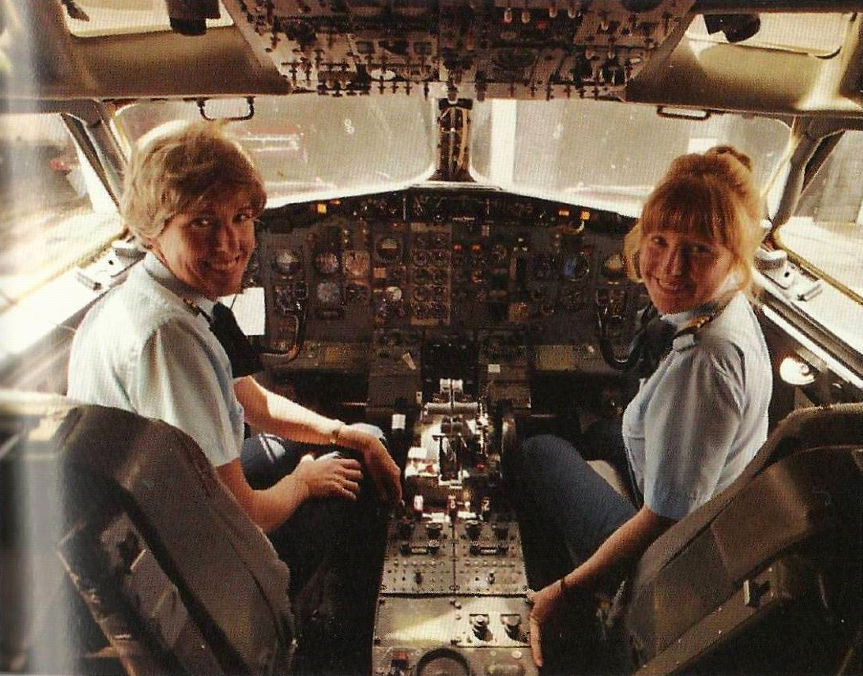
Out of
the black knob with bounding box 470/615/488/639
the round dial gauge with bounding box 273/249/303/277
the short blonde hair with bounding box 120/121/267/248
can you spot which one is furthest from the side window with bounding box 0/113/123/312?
the black knob with bounding box 470/615/488/639

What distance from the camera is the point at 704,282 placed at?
4.78 ft

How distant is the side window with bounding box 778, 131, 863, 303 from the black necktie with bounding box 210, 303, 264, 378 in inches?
85.2

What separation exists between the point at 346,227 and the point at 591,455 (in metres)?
1.56

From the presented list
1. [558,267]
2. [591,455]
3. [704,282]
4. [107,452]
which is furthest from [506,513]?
[107,452]

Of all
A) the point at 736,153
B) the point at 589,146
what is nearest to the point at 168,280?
the point at 736,153

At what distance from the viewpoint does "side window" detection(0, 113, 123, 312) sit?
205 cm

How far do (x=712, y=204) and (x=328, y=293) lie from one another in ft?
6.93

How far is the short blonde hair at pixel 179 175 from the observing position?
1313mm

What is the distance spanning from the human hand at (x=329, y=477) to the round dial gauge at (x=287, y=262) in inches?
57.8

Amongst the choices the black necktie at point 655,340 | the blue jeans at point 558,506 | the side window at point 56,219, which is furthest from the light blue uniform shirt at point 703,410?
the side window at point 56,219

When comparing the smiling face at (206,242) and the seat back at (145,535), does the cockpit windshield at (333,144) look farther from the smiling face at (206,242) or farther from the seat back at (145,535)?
the seat back at (145,535)

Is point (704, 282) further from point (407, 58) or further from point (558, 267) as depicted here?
point (558, 267)

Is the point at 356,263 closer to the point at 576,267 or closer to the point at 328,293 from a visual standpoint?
the point at 328,293

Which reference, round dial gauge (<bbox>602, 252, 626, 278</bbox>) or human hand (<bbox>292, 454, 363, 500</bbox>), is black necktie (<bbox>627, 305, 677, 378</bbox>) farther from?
round dial gauge (<bbox>602, 252, 626, 278</bbox>)
